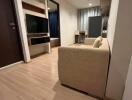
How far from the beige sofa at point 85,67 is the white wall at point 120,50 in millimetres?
81

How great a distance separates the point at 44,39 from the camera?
3.32m

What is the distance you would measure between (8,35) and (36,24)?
107 cm

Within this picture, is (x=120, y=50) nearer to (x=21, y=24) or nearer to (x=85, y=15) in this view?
(x=21, y=24)

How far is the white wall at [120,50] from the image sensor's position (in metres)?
0.86

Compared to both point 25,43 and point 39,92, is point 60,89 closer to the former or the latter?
point 39,92

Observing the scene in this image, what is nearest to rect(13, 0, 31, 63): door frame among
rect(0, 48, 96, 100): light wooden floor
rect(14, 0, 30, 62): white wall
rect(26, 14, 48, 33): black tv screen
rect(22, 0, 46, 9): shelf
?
rect(14, 0, 30, 62): white wall

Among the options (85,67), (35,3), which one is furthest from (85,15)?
(85,67)

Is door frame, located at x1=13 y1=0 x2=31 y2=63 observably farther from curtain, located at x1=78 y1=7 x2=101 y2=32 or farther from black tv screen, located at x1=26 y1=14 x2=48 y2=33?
curtain, located at x1=78 y1=7 x2=101 y2=32

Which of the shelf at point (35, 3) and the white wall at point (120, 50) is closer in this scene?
the white wall at point (120, 50)

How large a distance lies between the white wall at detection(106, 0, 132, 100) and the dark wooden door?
2.37 meters

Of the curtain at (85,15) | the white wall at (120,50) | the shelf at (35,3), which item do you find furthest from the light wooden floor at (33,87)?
the curtain at (85,15)

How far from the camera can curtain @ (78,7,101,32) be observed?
5.91 m

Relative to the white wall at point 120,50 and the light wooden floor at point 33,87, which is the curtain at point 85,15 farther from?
the white wall at point 120,50

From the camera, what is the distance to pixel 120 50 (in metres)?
0.95
